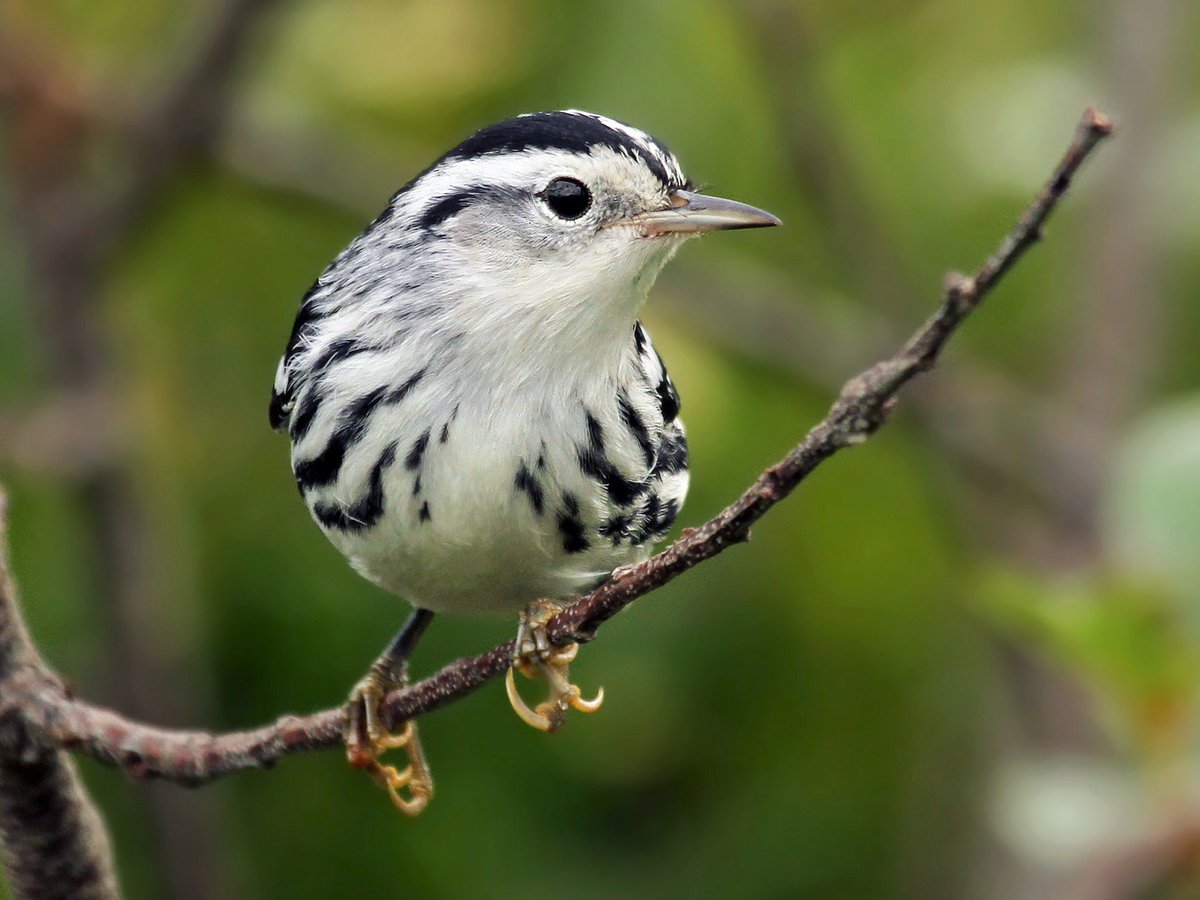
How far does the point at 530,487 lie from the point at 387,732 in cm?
43

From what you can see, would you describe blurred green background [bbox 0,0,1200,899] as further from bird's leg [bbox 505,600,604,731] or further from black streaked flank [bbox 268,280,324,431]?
bird's leg [bbox 505,600,604,731]

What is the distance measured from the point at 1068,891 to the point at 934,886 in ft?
3.74

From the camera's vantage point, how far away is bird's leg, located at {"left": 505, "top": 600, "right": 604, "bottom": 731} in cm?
261

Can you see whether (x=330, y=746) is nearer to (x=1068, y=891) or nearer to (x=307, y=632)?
(x=307, y=632)

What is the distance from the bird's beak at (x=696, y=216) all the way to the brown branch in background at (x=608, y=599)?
68 centimetres

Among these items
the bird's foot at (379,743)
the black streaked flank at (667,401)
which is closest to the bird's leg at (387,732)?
the bird's foot at (379,743)

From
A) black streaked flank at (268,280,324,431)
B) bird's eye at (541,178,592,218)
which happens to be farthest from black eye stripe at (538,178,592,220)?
black streaked flank at (268,280,324,431)

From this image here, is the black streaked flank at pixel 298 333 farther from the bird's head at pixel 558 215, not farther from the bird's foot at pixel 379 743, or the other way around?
the bird's foot at pixel 379 743

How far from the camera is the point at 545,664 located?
268cm

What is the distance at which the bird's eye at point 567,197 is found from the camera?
9.52ft

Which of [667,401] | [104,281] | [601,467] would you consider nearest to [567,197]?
[667,401]

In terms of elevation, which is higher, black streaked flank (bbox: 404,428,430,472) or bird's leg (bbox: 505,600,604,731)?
black streaked flank (bbox: 404,428,430,472)

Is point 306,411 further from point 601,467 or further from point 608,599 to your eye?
point 608,599

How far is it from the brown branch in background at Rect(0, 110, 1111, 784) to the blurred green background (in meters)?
1.73
